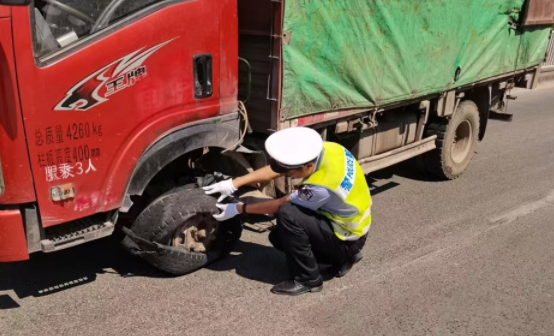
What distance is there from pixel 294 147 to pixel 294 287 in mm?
1077

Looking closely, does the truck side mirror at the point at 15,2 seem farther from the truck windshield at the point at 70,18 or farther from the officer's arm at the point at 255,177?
the officer's arm at the point at 255,177

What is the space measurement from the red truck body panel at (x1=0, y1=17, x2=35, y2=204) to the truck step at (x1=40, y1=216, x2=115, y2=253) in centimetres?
32

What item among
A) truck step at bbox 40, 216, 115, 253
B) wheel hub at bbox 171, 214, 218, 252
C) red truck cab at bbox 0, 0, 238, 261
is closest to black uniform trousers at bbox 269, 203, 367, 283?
wheel hub at bbox 171, 214, 218, 252

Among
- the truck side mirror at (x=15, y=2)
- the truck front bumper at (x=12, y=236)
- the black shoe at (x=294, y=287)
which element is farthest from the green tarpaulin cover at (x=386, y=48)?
the truck front bumper at (x=12, y=236)

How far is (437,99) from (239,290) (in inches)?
139

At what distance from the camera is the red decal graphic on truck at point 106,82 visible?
3.25 metres

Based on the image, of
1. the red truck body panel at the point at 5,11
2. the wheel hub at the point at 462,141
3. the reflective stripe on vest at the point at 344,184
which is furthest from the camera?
the wheel hub at the point at 462,141

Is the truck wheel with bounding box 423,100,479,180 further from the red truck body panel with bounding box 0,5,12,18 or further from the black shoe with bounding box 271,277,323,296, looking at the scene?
the red truck body panel with bounding box 0,5,12,18

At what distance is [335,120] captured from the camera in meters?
5.00

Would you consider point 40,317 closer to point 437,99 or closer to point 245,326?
point 245,326

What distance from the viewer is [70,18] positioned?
3305mm

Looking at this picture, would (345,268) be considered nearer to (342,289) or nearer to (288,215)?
(342,289)

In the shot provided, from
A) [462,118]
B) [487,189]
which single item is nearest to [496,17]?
[462,118]

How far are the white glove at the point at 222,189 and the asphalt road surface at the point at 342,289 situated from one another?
0.68m
